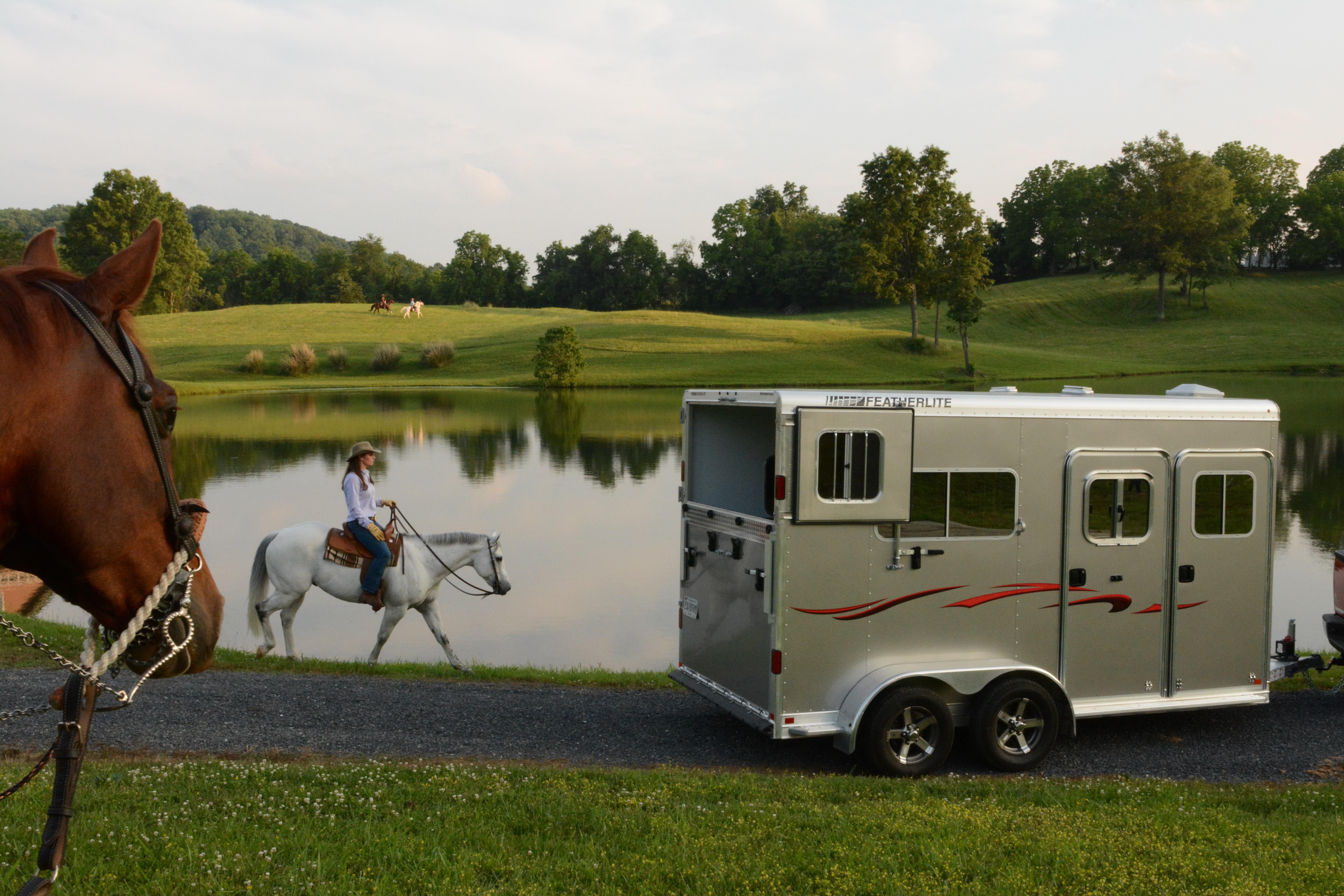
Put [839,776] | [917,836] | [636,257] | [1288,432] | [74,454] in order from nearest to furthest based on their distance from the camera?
[74,454] < [917,836] < [839,776] < [1288,432] < [636,257]

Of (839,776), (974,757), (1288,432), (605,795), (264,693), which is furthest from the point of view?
(1288,432)

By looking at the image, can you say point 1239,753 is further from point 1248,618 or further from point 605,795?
point 605,795

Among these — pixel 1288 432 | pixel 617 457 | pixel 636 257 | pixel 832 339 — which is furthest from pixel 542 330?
pixel 1288 432

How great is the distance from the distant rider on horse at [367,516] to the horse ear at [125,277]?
9.20 metres

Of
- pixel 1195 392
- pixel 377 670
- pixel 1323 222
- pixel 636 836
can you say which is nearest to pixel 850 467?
pixel 636 836

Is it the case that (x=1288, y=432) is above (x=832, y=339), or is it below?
below

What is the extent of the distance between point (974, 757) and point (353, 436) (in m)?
33.7

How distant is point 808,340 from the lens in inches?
2933

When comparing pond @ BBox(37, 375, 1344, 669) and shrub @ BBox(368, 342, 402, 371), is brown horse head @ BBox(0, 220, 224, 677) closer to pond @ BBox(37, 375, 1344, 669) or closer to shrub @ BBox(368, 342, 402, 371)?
pond @ BBox(37, 375, 1344, 669)

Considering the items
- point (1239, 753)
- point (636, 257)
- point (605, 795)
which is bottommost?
point (1239, 753)

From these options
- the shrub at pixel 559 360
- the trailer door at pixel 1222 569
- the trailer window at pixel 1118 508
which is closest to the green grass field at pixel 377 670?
the trailer window at pixel 1118 508

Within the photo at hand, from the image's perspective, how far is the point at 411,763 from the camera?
7891 millimetres

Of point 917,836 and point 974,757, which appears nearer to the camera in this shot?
point 917,836

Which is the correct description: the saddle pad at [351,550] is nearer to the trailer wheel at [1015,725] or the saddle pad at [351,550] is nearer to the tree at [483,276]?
the trailer wheel at [1015,725]
